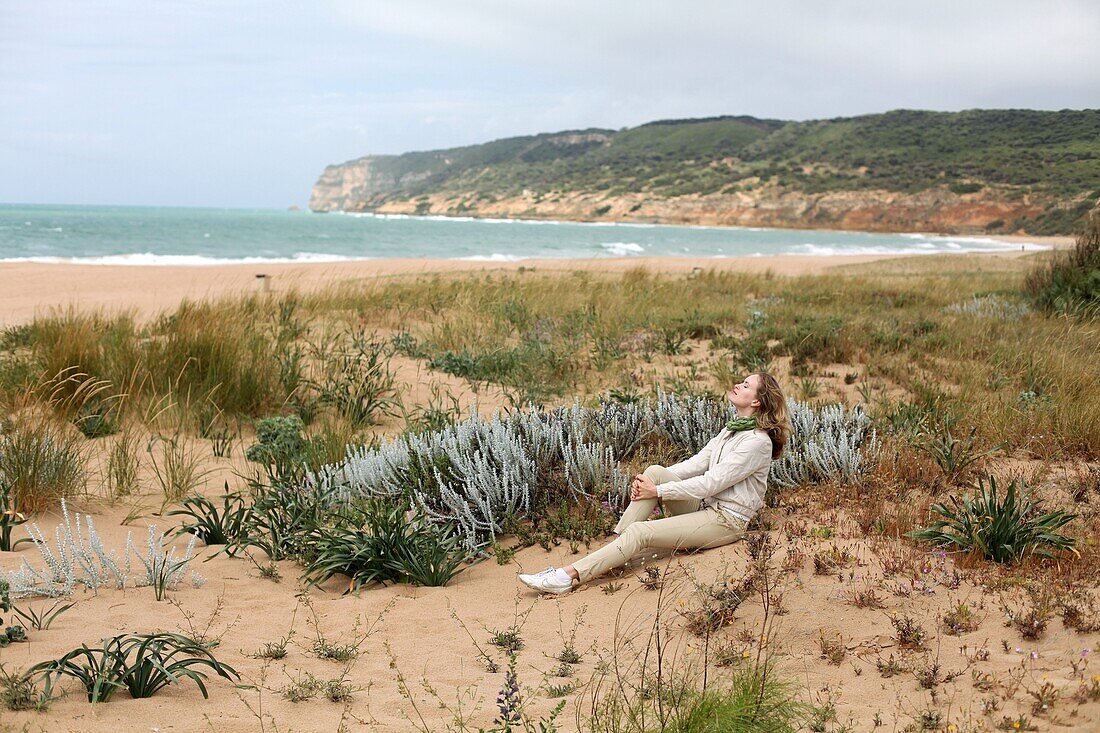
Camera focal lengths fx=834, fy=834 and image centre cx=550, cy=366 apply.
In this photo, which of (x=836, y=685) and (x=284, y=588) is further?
(x=284, y=588)

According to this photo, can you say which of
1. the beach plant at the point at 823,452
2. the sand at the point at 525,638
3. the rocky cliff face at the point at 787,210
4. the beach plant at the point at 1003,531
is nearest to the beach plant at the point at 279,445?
the sand at the point at 525,638

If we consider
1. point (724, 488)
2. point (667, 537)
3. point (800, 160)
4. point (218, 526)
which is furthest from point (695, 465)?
point (800, 160)

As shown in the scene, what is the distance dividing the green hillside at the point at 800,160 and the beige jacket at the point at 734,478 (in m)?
11.7

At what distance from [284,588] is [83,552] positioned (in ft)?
3.17

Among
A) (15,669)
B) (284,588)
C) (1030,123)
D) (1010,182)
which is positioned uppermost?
(1030,123)

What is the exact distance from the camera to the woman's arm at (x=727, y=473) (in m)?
4.50

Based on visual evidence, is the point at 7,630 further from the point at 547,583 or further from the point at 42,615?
the point at 547,583

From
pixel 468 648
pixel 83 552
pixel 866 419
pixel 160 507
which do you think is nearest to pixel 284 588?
pixel 83 552

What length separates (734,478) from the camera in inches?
178

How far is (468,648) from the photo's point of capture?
364 cm

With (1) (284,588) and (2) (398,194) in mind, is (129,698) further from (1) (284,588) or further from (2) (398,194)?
(2) (398,194)

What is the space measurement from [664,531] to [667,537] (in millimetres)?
37

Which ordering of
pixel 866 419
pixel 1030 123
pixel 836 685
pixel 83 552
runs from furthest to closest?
pixel 1030 123
pixel 866 419
pixel 83 552
pixel 836 685

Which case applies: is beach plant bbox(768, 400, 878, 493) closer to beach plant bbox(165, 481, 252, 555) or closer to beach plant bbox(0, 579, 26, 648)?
beach plant bbox(165, 481, 252, 555)
